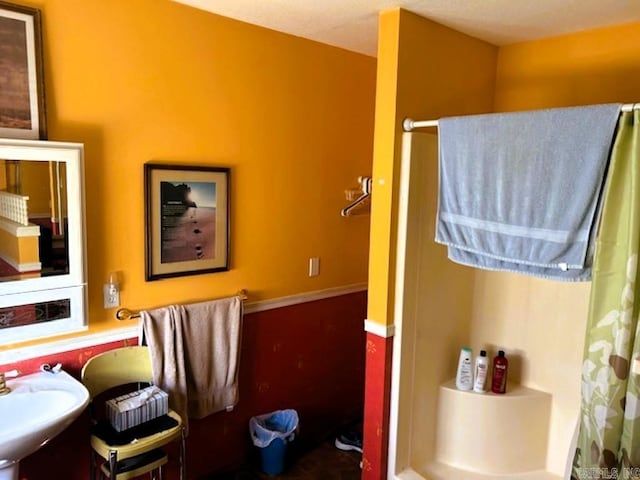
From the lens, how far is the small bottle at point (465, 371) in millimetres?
2398

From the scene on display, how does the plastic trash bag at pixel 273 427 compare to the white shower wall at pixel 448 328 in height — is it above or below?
below

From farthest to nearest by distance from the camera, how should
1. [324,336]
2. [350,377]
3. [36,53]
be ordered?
[350,377], [324,336], [36,53]

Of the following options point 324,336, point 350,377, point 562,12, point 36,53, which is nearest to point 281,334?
point 324,336

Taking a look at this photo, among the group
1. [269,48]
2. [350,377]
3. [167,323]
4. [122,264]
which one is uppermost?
[269,48]

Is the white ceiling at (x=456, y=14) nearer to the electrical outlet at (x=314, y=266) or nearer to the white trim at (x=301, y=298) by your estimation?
the electrical outlet at (x=314, y=266)

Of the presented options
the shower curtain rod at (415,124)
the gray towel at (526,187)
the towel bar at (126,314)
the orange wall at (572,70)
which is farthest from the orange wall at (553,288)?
the towel bar at (126,314)

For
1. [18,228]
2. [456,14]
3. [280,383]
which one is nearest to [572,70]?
[456,14]

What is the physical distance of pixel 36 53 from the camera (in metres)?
1.78

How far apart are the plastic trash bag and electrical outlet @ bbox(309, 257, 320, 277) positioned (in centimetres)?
77

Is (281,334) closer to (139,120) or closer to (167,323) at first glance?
(167,323)

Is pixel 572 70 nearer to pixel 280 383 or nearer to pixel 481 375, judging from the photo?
pixel 481 375

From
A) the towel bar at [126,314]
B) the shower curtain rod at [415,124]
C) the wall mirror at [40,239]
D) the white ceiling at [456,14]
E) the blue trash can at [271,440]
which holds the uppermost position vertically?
the white ceiling at [456,14]

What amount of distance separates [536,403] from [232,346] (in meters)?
1.50

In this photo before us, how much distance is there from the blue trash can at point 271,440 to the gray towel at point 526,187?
130cm
